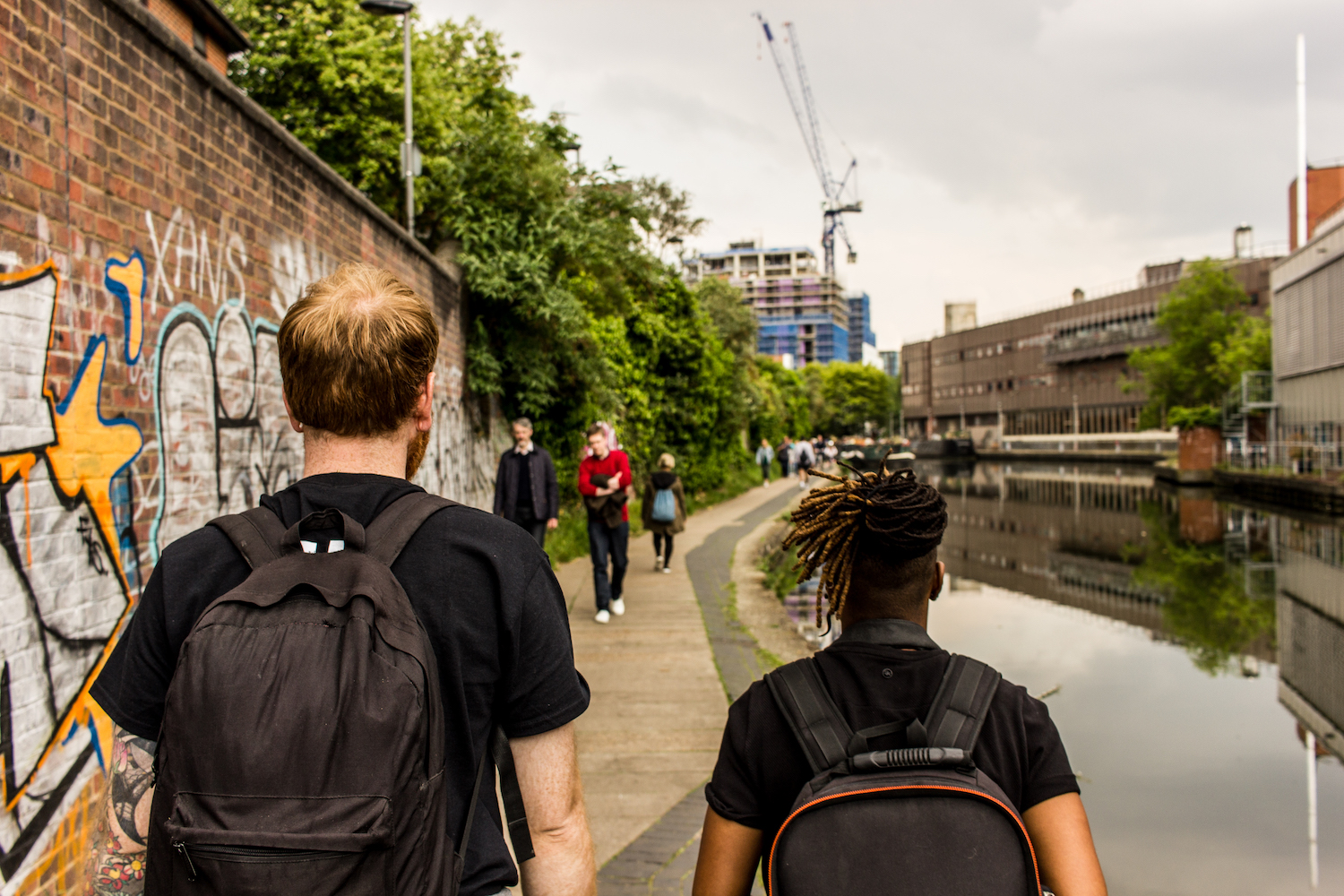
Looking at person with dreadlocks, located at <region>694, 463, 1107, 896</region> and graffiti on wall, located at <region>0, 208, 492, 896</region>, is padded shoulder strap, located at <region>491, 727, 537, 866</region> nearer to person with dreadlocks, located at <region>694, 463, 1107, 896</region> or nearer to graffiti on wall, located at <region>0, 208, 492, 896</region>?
person with dreadlocks, located at <region>694, 463, 1107, 896</region>

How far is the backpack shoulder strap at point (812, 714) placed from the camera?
1.56m

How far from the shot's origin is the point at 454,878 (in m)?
1.29

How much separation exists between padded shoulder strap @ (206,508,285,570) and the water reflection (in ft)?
15.3

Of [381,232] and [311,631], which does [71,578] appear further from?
[381,232]

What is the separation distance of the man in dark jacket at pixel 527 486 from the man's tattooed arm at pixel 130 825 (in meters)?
6.55

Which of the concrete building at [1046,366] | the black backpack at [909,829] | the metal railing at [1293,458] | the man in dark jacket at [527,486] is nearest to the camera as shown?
the black backpack at [909,829]

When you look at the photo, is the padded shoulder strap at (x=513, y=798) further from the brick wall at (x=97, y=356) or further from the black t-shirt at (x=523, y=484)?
the black t-shirt at (x=523, y=484)

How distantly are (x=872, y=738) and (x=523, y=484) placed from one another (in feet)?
22.0

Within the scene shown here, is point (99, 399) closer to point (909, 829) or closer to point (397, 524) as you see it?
point (397, 524)

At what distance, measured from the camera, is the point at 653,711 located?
18.9 ft

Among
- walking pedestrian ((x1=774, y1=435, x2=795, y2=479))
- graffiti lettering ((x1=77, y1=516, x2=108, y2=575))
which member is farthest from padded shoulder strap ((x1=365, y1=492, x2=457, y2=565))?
walking pedestrian ((x1=774, y1=435, x2=795, y2=479))

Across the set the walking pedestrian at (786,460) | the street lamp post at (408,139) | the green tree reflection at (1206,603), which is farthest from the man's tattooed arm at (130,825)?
the walking pedestrian at (786,460)

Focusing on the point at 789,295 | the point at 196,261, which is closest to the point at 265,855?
the point at 196,261

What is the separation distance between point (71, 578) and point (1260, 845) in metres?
5.93
